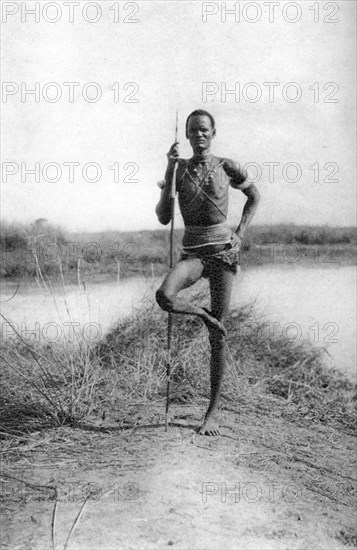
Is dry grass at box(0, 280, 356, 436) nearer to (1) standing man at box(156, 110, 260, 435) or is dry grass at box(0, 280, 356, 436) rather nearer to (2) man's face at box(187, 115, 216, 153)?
(1) standing man at box(156, 110, 260, 435)

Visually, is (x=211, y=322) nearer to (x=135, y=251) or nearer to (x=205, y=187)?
(x=205, y=187)

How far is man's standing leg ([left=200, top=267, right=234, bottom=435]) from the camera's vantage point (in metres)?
3.97

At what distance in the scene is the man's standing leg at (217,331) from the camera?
3.97 m

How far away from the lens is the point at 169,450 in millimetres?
3744

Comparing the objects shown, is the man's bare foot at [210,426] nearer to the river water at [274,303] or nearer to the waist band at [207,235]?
the waist band at [207,235]

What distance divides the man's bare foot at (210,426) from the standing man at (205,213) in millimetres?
556

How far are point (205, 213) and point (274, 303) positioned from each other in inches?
116

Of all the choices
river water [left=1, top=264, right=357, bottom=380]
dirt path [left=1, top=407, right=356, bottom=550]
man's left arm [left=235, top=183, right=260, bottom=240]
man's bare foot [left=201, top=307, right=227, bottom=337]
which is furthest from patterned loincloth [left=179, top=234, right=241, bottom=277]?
river water [left=1, top=264, right=357, bottom=380]

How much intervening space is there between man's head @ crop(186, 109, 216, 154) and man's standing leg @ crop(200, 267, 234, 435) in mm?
838

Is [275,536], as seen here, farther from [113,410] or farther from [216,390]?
[113,410]

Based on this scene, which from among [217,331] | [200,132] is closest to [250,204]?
[200,132]

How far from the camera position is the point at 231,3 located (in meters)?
5.12

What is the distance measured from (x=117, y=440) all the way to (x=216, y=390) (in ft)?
2.54

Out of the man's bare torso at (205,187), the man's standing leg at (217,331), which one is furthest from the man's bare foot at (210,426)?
the man's bare torso at (205,187)
